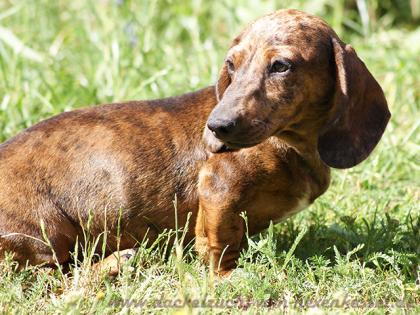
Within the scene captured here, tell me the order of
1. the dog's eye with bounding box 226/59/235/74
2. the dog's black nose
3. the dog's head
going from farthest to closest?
1. the dog's eye with bounding box 226/59/235/74
2. the dog's head
3. the dog's black nose

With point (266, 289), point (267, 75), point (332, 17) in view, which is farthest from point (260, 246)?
point (332, 17)

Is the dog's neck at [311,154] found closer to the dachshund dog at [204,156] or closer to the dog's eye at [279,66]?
the dachshund dog at [204,156]

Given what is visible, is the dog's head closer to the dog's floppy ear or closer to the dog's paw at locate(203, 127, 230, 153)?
the dog's floppy ear

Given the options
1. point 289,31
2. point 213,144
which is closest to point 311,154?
point 213,144

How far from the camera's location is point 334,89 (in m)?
3.56

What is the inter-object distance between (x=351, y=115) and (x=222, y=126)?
60cm

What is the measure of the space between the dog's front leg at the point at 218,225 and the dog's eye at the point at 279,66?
576 millimetres

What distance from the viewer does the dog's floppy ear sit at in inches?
136

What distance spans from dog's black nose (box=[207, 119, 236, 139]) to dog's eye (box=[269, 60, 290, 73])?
13.3 inches

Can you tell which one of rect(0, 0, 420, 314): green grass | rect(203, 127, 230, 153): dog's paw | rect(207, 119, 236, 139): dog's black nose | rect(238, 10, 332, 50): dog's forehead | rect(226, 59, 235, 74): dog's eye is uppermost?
rect(238, 10, 332, 50): dog's forehead

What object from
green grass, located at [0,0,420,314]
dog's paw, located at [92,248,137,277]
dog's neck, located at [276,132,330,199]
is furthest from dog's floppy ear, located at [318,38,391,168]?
dog's paw, located at [92,248,137,277]

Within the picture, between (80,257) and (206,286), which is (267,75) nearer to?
(206,286)

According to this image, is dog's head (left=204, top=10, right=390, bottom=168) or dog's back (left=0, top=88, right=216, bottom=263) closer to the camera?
→ dog's head (left=204, top=10, right=390, bottom=168)

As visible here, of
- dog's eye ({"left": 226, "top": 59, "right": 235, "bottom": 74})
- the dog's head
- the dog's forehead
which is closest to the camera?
the dog's head
